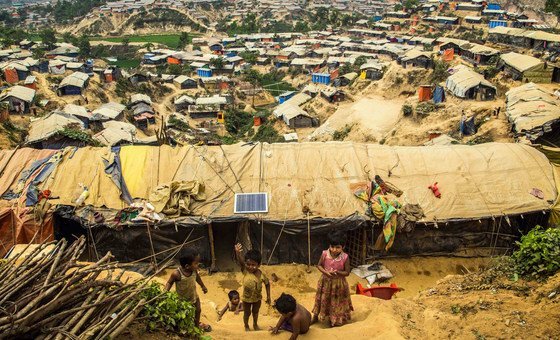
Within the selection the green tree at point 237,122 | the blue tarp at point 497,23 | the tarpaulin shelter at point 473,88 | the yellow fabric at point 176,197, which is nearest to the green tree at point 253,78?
the green tree at point 237,122

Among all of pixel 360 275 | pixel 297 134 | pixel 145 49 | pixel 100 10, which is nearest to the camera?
pixel 360 275

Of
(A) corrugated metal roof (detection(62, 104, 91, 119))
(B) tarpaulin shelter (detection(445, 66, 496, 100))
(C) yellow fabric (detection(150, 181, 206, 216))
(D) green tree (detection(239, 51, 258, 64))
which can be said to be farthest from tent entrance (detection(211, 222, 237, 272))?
(D) green tree (detection(239, 51, 258, 64))

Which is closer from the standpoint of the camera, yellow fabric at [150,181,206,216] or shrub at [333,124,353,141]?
yellow fabric at [150,181,206,216]

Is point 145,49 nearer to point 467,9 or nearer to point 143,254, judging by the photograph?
point 467,9

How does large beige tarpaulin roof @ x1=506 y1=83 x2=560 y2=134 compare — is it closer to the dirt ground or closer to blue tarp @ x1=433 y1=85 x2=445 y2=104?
blue tarp @ x1=433 y1=85 x2=445 y2=104

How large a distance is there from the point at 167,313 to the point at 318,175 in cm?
682

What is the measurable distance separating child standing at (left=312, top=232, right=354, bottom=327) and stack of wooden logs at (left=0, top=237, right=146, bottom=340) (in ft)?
9.43

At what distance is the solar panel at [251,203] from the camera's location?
33.7 feet

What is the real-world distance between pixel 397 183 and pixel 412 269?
7.40 ft

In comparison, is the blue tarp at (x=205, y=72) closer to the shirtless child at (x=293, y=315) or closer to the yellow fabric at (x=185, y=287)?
the yellow fabric at (x=185, y=287)

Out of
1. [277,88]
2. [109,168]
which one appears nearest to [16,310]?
[109,168]

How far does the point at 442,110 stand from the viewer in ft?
97.0

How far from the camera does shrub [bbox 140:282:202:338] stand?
16.3ft

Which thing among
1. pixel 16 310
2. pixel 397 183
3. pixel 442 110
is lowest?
pixel 442 110
